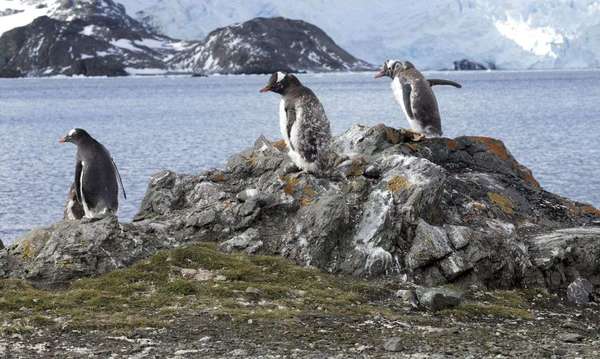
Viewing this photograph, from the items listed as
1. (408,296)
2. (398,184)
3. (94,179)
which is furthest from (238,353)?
(94,179)

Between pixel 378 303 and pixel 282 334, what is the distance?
210 cm

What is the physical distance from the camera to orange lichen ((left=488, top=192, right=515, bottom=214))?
1605 cm

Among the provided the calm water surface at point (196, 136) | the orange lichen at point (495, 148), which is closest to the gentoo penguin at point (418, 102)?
the orange lichen at point (495, 148)

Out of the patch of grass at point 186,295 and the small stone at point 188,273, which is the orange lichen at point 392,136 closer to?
the patch of grass at point 186,295

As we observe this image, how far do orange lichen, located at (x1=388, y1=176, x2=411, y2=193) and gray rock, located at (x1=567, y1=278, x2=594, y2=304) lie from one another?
314 centimetres

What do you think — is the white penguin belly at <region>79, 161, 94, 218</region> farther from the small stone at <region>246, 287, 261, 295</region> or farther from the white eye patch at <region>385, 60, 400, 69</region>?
the white eye patch at <region>385, 60, 400, 69</region>

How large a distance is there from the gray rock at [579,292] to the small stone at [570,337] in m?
2.37

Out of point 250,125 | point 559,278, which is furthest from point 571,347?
point 250,125

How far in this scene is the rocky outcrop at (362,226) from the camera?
44.4ft

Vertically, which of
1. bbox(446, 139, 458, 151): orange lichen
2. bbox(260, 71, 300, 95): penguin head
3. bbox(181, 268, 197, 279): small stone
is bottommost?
bbox(181, 268, 197, 279): small stone

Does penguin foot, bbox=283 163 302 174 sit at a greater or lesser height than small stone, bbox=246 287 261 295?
greater

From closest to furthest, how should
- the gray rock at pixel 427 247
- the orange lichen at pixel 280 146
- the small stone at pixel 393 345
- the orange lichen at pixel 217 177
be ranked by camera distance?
the small stone at pixel 393 345 → the gray rock at pixel 427 247 → the orange lichen at pixel 217 177 → the orange lichen at pixel 280 146

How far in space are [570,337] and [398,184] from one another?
468 centimetres

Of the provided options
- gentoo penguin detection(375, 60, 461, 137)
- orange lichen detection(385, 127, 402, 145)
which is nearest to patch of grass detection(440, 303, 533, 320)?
orange lichen detection(385, 127, 402, 145)
